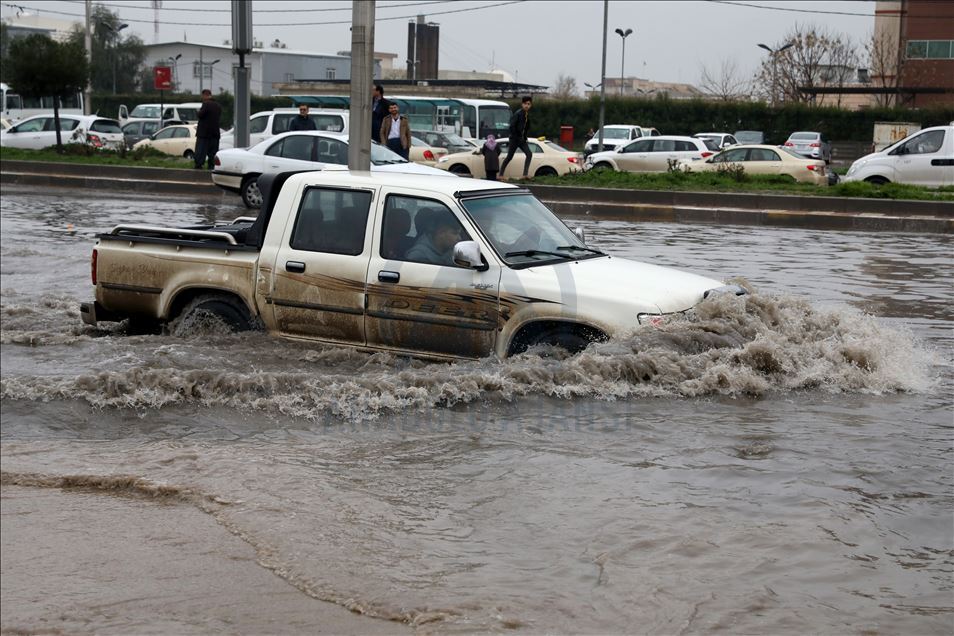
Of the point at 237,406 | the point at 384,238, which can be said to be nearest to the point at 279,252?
the point at 384,238

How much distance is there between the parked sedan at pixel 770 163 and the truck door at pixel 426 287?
1855 centimetres

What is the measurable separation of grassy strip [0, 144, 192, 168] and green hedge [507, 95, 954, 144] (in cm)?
2477

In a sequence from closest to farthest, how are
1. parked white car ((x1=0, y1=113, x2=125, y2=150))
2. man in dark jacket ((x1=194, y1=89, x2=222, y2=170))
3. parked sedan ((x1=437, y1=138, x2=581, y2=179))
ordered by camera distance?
man in dark jacket ((x1=194, y1=89, x2=222, y2=170)) → parked sedan ((x1=437, y1=138, x2=581, y2=179)) → parked white car ((x1=0, y1=113, x2=125, y2=150))

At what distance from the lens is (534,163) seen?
28.1 meters

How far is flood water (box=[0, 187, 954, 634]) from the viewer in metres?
4.62

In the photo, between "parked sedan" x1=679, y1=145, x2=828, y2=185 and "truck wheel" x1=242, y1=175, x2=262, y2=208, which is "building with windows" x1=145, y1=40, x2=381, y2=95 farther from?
"truck wheel" x1=242, y1=175, x2=262, y2=208

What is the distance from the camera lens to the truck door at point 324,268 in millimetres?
8023

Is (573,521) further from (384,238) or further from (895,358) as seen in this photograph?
(895,358)

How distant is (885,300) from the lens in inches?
476

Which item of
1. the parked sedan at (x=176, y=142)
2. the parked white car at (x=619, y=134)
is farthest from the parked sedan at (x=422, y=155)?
the parked white car at (x=619, y=134)

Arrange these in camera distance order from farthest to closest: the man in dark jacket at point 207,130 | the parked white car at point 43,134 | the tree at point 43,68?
1. the parked white car at point 43,134
2. the tree at point 43,68
3. the man in dark jacket at point 207,130

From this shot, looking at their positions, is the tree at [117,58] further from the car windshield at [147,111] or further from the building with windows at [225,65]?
the car windshield at [147,111]

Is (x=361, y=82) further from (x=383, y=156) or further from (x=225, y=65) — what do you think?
(x=225, y=65)

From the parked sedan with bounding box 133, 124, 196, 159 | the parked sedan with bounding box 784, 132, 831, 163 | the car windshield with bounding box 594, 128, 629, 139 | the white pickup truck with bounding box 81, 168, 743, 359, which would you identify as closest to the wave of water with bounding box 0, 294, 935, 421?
the white pickup truck with bounding box 81, 168, 743, 359
